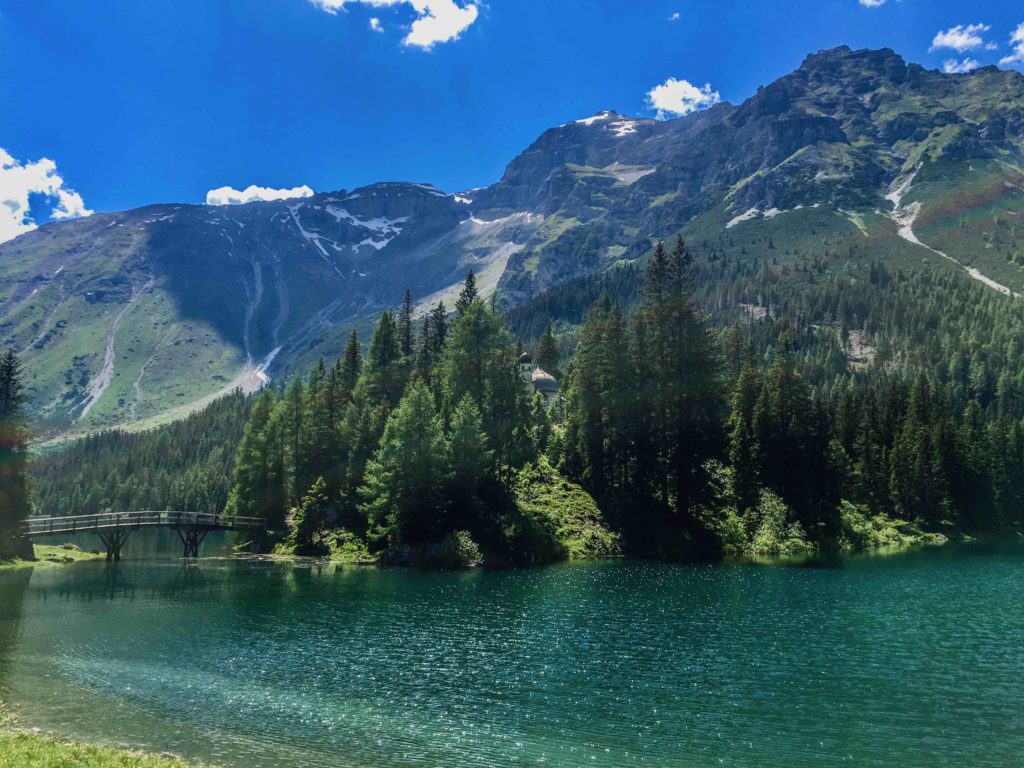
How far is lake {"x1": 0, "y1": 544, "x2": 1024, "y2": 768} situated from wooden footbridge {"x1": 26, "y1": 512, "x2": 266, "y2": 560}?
28.0 metres

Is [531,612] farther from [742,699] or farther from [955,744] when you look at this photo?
[955,744]

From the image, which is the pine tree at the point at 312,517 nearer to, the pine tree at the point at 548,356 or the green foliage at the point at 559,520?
the green foliage at the point at 559,520

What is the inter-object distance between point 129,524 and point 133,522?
817 mm

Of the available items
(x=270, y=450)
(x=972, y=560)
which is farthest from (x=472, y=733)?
(x=270, y=450)

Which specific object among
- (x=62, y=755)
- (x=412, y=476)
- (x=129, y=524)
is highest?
(x=412, y=476)

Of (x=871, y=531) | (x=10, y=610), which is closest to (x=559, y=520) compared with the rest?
(x=871, y=531)

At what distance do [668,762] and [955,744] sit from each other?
9570 millimetres

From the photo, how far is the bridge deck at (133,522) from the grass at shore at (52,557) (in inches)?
134

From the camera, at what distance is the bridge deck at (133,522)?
7931cm

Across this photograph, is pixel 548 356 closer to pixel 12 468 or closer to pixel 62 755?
pixel 12 468

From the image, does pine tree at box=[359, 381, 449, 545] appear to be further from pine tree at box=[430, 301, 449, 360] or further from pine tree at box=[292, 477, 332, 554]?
pine tree at box=[430, 301, 449, 360]

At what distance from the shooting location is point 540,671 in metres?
30.6

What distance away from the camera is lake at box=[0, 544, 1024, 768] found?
73.9ft

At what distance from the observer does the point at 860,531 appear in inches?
3327
